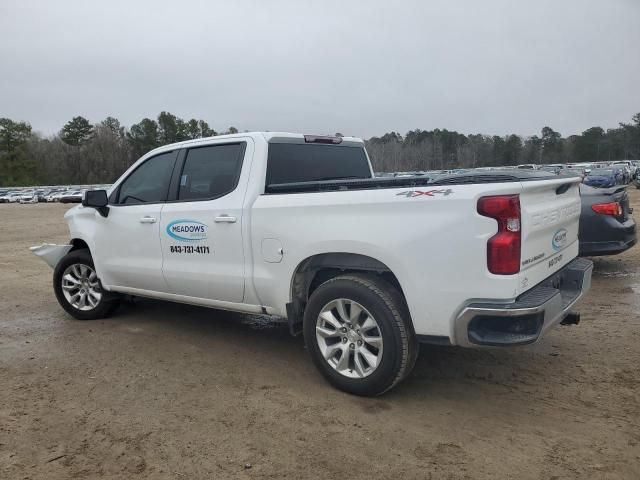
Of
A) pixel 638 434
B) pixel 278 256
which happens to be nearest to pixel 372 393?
pixel 278 256

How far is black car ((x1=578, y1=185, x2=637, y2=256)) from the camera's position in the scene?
7.29m

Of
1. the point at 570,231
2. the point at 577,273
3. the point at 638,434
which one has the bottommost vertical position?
the point at 638,434

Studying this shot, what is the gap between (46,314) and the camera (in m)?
6.57

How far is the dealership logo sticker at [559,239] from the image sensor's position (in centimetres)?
389

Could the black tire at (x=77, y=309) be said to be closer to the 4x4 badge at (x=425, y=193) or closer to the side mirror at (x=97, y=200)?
the side mirror at (x=97, y=200)

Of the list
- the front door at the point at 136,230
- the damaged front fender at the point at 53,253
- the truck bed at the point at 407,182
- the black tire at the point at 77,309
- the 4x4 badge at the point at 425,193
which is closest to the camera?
the 4x4 badge at the point at 425,193

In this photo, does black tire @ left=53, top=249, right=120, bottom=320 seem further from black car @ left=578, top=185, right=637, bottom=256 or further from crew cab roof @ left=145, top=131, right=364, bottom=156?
black car @ left=578, top=185, right=637, bottom=256

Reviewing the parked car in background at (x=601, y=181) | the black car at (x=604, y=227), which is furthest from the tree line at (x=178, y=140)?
the black car at (x=604, y=227)

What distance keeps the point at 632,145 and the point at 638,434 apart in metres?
105

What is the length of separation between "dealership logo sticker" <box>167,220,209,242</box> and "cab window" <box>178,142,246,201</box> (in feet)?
0.77

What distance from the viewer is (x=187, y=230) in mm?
4820

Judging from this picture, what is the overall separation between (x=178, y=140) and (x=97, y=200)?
9840cm

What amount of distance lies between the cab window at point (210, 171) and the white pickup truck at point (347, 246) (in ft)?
0.04

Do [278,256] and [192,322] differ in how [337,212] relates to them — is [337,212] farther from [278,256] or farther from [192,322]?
[192,322]
